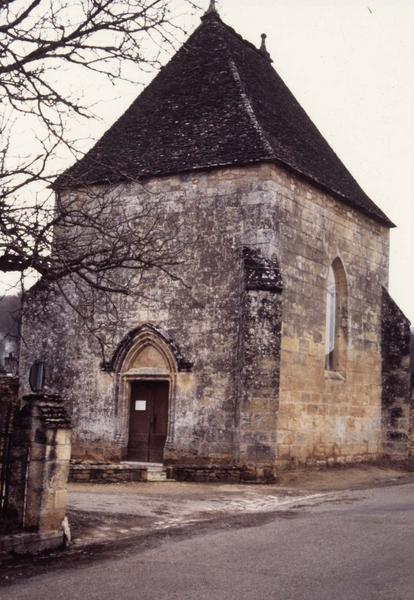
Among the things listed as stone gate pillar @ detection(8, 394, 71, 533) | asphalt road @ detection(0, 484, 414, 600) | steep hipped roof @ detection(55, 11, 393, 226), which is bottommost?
asphalt road @ detection(0, 484, 414, 600)

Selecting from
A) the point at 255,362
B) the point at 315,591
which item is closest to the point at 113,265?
the point at 315,591

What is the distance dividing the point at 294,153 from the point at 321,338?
5.06 m

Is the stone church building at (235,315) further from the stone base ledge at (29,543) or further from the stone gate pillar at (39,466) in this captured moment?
the stone base ledge at (29,543)

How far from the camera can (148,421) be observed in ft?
66.6

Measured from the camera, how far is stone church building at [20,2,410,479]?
61.0 feet

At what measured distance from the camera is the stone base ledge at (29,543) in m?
8.62

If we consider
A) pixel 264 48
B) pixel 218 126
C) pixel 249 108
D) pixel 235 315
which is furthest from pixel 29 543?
pixel 264 48

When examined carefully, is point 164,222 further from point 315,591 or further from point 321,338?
point 315,591

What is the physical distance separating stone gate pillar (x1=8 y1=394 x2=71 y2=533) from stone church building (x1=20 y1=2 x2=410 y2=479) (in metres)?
8.37

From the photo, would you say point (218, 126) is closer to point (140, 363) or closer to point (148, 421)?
point (140, 363)

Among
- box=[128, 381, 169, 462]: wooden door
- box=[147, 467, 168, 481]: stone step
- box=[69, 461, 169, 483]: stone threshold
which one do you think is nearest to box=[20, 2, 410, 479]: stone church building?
box=[128, 381, 169, 462]: wooden door

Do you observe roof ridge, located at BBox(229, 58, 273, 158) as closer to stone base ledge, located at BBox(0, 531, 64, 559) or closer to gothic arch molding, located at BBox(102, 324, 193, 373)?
gothic arch molding, located at BBox(102, 324, 193, 373)

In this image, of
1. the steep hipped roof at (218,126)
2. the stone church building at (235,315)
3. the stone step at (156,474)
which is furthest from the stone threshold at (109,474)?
the steep hipped roof at (218,126)

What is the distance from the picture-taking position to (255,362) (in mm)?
18016
